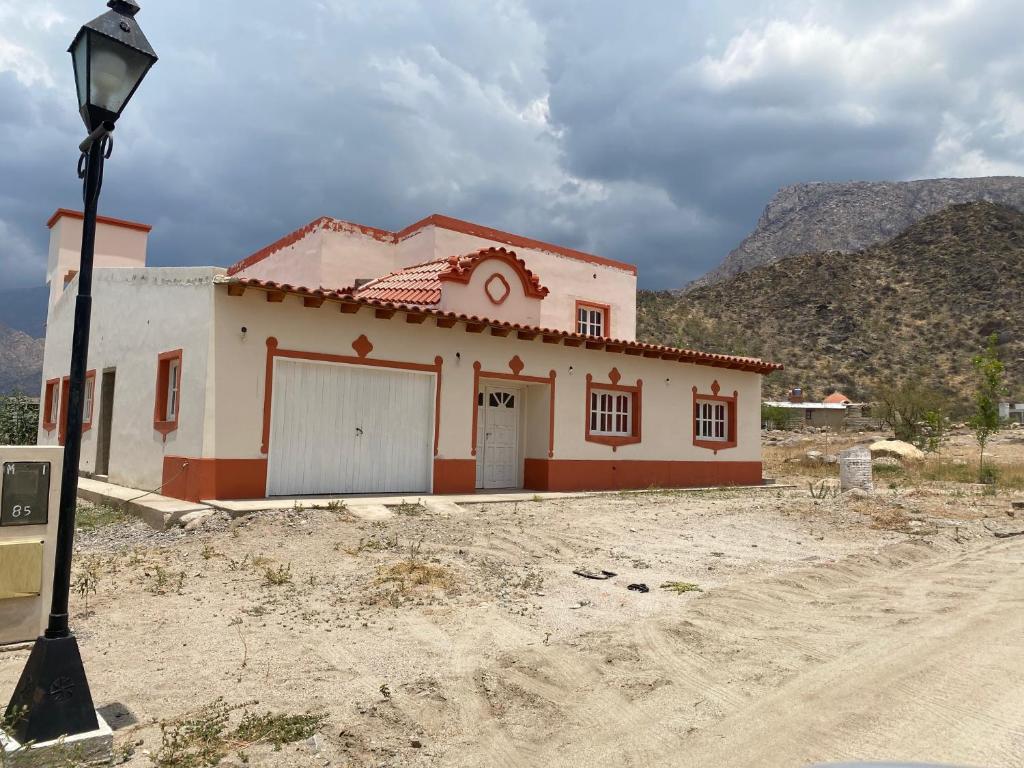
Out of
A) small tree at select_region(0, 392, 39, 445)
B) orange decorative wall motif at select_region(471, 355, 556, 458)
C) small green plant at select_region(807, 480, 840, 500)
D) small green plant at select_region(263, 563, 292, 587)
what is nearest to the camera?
small green plant at select_region(263, 563, 292, 587)

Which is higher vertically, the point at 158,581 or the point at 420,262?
the point at 420,262

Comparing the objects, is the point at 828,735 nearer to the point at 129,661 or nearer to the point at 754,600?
the point at 754,600

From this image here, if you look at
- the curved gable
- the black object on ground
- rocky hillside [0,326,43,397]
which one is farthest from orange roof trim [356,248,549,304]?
rocky hillside [0,326,43,397]

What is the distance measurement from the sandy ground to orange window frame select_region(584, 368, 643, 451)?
5845mm

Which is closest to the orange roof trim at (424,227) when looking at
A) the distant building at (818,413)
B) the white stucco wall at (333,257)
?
the white stucco wall at (333,257)

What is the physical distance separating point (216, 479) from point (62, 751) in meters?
7.28

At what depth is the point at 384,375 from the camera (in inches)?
471

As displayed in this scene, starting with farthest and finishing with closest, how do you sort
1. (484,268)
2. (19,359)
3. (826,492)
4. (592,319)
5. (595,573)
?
(19,359)
(592,319)
(484,268)
(826,492)
(595,573)

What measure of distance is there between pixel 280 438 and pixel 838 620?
26.6ft

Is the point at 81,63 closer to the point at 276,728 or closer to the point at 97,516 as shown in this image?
the point at 276,728

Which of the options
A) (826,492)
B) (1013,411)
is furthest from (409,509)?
(1013,411)

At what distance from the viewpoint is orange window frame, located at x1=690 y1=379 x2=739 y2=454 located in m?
17.0

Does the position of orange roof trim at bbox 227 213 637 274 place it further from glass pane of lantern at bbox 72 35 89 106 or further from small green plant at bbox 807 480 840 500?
glass pane of lantern at bbox 72 35 89 106

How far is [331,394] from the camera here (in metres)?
11.4
